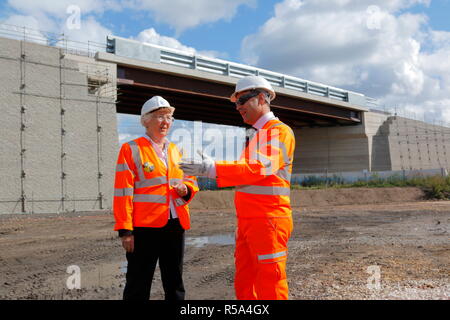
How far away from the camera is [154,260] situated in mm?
3855

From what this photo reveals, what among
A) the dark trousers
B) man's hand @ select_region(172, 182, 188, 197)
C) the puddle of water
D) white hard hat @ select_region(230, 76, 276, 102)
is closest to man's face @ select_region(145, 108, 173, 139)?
man's hand @ select_region(172, 182, 188, 197)

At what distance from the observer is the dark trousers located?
3.77 metres

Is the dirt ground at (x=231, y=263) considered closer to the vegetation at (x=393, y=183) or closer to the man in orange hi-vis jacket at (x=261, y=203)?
the man in orange hi-vis jacket at (x=261, y=203)

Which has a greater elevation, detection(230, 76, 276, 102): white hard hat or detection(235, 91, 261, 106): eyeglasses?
detection(230, 76, 276, 102): white hard hat

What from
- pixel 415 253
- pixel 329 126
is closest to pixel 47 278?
pixel 415 253

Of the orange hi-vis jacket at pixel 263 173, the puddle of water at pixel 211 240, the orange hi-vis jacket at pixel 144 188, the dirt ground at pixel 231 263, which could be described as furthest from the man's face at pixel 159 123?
the puddle of water at pixel 211 240

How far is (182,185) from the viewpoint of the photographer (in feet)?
12.9

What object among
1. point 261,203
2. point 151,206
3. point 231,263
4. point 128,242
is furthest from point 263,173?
point 231,263

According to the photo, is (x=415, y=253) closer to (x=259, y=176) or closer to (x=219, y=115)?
(x=259, y=176)

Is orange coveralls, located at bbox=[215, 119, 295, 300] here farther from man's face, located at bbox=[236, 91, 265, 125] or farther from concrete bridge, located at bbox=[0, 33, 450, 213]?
concrete bridge, located at bbox=[0, 33, 450, 213]

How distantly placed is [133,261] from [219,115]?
3448 centimetres

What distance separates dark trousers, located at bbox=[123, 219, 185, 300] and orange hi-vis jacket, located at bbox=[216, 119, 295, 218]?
0.96m

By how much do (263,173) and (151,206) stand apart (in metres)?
1.34

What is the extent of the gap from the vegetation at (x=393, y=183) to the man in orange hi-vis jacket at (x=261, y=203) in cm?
2979
